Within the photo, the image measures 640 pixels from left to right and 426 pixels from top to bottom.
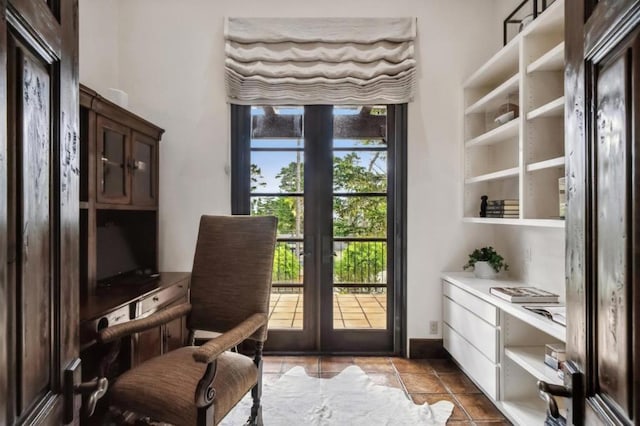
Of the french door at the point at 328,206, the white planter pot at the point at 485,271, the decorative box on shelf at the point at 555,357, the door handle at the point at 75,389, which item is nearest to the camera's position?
the door handle at the point at 75,389

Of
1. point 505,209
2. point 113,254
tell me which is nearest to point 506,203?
point 505,209

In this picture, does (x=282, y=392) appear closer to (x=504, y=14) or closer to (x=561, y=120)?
(x=561, y=120)

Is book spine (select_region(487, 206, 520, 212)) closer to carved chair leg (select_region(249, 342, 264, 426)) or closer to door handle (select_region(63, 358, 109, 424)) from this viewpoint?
carved chair leg (select_region(249, 342, 264, 426))

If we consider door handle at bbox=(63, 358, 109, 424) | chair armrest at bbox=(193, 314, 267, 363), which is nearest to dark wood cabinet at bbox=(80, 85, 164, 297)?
chair armrest at bbox=(193, 314, 267, 363)

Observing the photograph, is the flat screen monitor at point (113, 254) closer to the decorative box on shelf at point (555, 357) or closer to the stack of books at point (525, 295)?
the stack of books at point (525, 295)

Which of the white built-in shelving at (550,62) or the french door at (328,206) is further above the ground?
the white built-in shelving at (550,62)

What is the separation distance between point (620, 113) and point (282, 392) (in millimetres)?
2421

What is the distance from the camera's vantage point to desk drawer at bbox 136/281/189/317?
215cm

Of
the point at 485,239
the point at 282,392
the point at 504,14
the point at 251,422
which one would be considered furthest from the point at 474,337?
the point at 504,14

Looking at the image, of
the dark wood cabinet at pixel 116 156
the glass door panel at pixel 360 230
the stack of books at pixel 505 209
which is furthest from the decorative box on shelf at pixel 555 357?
the dark wood cabinet at pixel 116 156

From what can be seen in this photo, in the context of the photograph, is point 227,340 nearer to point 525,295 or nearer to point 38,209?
point 38,209

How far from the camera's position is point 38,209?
680 millimetres

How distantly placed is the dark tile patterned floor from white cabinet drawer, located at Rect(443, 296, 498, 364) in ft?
1.12

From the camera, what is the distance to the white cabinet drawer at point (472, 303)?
2256 millimetres
